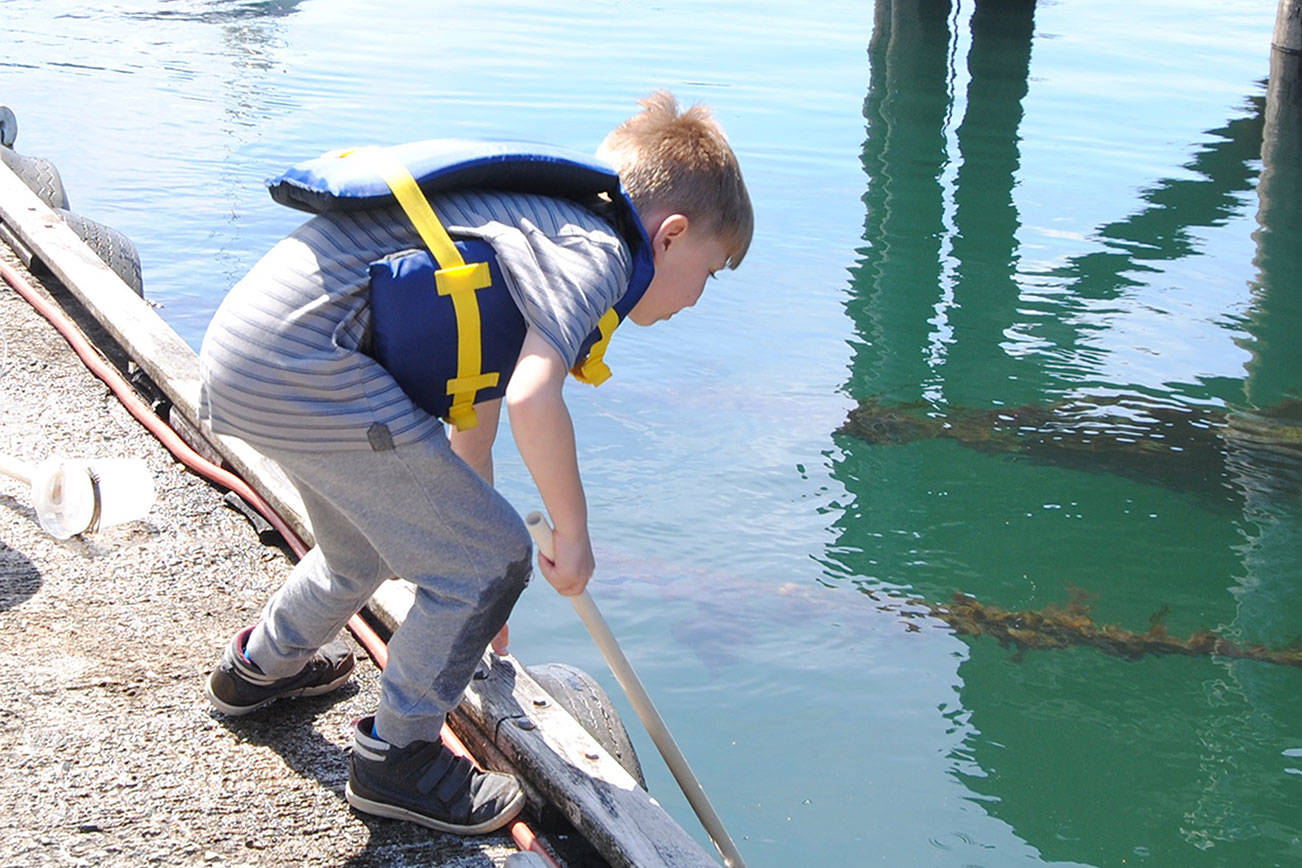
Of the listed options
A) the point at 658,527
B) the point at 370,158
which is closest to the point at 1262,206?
the point at 658,527

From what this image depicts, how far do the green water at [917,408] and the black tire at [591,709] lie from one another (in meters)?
0.79

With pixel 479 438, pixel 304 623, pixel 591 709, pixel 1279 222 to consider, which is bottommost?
pixel 1279 222

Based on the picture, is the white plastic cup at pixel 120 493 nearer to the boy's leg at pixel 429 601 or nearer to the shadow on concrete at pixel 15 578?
the shadow on concrete at pixel 15 578

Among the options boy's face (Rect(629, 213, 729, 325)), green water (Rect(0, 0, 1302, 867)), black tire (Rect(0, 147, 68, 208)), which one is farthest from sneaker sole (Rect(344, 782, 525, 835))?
black tire (Rect(0, 147, 68, 208))

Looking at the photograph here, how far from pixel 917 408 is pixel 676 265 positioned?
4.50 m

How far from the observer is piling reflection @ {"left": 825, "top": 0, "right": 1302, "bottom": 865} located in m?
4.06

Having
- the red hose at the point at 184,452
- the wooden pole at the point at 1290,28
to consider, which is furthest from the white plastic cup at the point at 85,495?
the wooden pole at the point at 1290,28

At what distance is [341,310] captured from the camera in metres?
Answer: 2.19

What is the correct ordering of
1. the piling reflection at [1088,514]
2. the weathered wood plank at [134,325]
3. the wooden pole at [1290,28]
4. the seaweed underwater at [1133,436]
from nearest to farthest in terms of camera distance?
the weathered wood plank at [134,325] < the piling reflection at [1088,514] < the seaweed underwater at [1133,436] < the wooden pole at [1290,28]

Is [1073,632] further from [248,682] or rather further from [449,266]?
[449,266]

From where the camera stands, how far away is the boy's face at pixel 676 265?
2338 mm

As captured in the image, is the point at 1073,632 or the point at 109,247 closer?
the point at 1073,632

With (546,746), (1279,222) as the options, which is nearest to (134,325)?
(546,746)

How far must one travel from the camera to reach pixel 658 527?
5.41m
